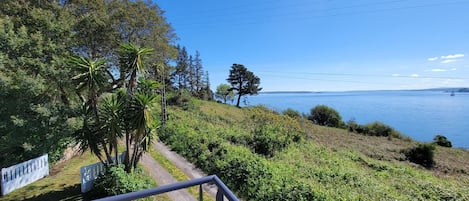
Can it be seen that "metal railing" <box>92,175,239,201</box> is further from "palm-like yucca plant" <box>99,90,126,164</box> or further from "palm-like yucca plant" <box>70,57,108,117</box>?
"palm-like yucca plant" <box>70,57,108,117</box>

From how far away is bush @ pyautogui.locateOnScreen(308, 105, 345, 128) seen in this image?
32.0 m

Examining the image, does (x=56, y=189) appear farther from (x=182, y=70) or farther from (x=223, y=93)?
(x=223, y=93)

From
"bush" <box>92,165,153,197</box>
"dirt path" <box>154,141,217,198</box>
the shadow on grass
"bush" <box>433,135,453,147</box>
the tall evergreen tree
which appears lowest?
"bush" <box>433,135,453,147</box>

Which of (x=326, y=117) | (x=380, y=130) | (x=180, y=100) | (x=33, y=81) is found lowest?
(x=380, y=130)

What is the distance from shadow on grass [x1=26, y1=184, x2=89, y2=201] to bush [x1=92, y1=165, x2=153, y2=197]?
1.23 feet

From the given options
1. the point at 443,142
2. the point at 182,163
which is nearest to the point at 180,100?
the point at 182,163

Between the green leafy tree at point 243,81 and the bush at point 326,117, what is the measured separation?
35.4ft

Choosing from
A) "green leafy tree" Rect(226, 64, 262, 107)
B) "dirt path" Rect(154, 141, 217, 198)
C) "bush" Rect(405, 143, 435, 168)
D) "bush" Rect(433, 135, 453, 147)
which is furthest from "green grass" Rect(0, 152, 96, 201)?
"green leafy tree" Rect(226, 64, 262, 107)

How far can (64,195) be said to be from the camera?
584cm

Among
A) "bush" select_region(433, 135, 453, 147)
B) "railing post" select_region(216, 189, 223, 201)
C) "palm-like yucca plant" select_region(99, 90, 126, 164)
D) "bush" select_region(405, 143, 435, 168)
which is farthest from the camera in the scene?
"bush" select_region(433, 135, 453, 147)

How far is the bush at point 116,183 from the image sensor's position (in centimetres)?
546

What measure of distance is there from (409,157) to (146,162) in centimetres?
1585

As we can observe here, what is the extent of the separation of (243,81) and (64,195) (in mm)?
35052

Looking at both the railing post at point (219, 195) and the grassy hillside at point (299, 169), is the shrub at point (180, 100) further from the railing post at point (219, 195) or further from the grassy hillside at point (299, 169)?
the railing post at point (219, 195)
